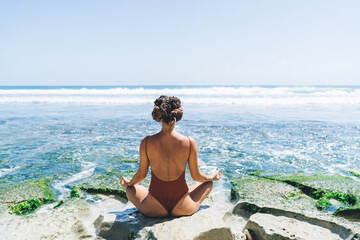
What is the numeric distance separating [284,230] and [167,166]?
1.67 metres

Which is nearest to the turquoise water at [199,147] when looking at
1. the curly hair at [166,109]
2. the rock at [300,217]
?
the rock at [300,217]

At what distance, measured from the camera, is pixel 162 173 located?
12.3ft

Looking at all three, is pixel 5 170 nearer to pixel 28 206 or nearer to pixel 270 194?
pixel 28 206

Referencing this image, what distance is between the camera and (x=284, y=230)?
3.47 m

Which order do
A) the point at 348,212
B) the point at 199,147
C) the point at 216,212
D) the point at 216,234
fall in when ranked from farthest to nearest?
the point at 199,147 < the point at 348,212 < the point at 216,212 < the point at 216,234

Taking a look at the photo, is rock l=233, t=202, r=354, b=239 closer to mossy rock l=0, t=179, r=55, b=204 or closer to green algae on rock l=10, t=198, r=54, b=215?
green algae on rock l=10, t=198, r=54, b=215

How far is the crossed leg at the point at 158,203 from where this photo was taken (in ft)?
12.1

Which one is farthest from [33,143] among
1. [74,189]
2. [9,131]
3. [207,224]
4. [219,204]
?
[207,224]

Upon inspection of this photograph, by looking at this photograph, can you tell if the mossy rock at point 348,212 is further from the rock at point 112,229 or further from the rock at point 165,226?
the rock at point 112,229

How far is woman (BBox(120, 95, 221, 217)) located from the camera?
3553 mm

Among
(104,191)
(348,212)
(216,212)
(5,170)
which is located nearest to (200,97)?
(5,170)

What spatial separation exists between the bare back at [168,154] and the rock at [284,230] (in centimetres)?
124

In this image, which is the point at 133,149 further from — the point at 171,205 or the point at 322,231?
the point at 322,231

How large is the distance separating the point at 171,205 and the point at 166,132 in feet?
3.29
